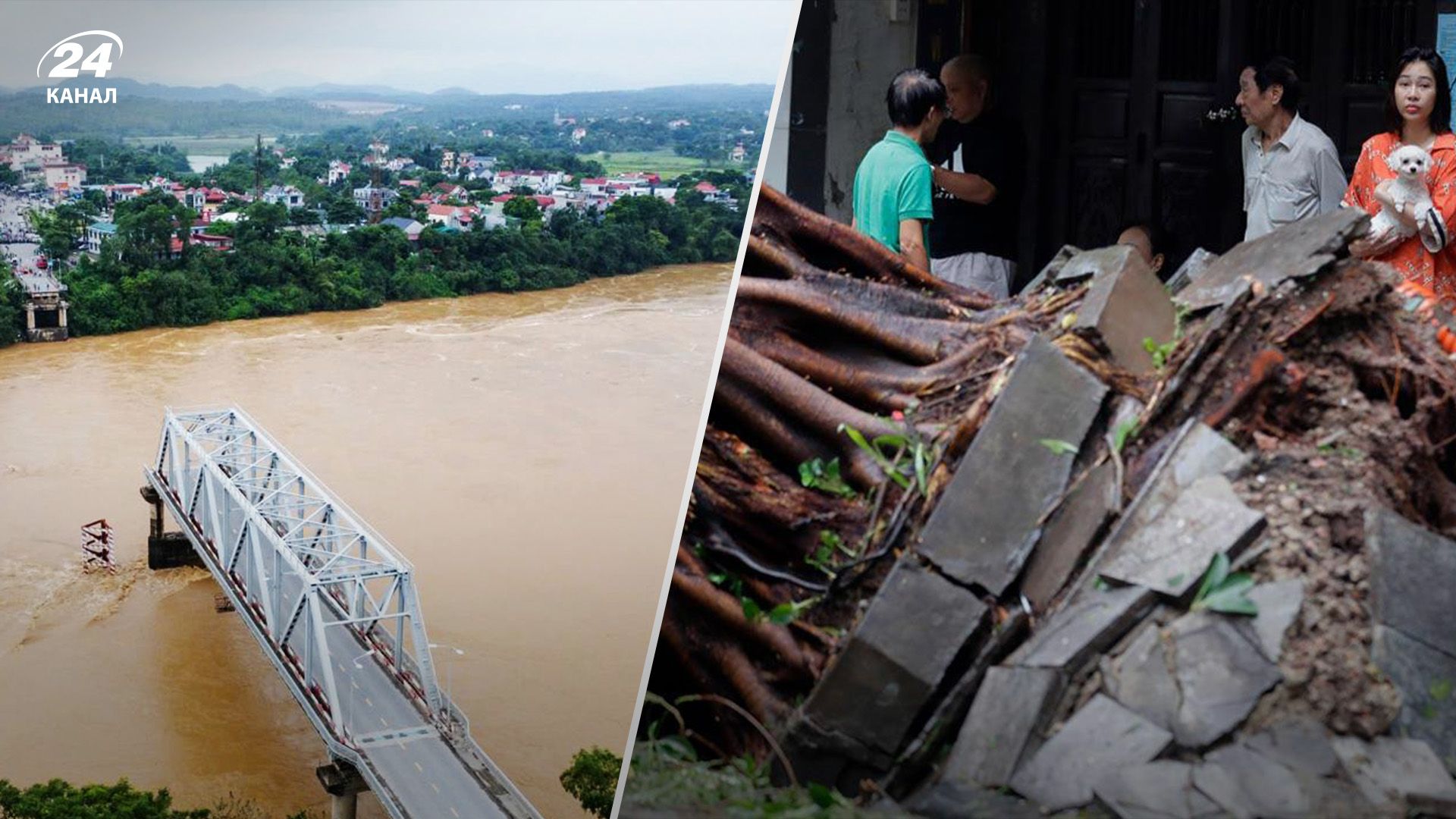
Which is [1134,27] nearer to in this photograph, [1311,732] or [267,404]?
[1311,732]

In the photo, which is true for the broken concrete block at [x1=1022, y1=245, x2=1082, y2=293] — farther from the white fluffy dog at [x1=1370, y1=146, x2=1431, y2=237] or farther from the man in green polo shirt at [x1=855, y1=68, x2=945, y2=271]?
the white fluffy dog at [x1=1370, y1=146, x2=1431, y2=237]

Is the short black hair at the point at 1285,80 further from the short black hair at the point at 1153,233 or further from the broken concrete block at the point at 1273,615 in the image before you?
the broken concrete block at the point at 1273,615

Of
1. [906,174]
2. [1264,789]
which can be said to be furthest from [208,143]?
[1264,789]

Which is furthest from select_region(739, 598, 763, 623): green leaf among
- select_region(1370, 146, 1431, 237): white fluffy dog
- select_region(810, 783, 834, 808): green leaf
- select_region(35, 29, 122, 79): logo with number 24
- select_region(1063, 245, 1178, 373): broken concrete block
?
select_region(35, 29, 122, 79): logo with number 24

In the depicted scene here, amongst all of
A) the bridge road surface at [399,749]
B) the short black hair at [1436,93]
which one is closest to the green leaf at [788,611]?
the short black hair at [1436,93]

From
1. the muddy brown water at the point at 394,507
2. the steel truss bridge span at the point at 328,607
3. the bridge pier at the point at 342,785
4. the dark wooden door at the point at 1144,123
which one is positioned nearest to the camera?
the dark wooden door at the point at 1144,123

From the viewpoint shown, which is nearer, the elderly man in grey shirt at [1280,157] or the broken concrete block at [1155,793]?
the broken concrete block at [1155,793]
